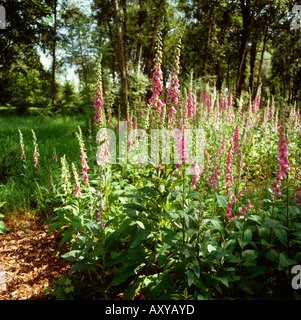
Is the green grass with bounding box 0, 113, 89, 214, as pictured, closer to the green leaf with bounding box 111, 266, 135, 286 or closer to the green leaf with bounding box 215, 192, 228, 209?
the green leaf with bounding box 111, 266, 135, 286

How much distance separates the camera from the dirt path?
8.55 feet

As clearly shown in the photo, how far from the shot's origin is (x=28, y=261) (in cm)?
308

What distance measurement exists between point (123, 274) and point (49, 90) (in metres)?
19.4

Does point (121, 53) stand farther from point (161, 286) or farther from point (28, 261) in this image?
point (161, 286)

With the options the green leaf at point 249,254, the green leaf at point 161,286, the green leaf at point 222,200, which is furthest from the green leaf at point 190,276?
the green leaf at point 222,200

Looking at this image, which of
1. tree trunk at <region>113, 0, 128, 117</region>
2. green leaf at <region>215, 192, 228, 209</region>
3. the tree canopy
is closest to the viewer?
green leaf at <region>215, 192, 228, 209</region>

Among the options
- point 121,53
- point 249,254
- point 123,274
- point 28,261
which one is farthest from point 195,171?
point 121,53

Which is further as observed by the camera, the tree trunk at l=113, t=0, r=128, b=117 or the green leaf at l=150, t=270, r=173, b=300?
the tree trunk at l=113, t=0, r=128, b=117

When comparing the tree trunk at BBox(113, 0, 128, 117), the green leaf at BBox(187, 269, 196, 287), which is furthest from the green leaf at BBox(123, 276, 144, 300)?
the tree trunk at BBox(113, 0, 128, 117)

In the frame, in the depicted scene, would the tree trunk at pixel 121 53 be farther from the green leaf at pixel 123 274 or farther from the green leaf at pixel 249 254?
the green leaf at pixel 249 254

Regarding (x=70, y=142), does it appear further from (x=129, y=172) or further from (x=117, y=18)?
(x=117, y=18)

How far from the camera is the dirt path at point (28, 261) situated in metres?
2.61
